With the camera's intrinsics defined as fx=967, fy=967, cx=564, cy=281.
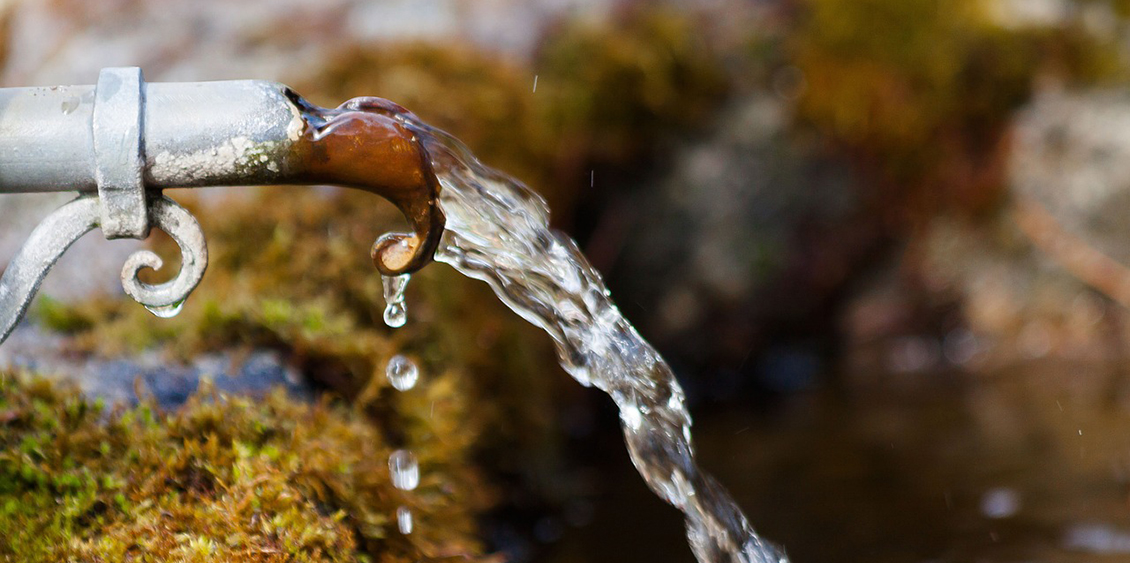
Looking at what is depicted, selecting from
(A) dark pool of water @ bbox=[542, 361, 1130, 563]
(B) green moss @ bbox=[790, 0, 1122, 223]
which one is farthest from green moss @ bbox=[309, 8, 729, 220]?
(A) dark pool of water @ bbox=[542, 361, 1130, 563]

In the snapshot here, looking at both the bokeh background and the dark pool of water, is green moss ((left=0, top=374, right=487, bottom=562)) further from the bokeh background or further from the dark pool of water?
the dark pool of water

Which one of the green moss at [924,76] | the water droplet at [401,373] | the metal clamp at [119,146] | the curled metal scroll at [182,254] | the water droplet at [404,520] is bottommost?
the water droplet at [404,520]

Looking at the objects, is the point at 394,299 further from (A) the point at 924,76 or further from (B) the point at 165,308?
(A) the point at 924,76

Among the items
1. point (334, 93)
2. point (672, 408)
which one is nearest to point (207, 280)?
point (334, 93)

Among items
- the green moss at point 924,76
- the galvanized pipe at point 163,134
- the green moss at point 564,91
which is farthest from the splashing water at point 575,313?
the green moss at point 924,76

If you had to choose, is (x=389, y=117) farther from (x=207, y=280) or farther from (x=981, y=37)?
(x=981, y=37)

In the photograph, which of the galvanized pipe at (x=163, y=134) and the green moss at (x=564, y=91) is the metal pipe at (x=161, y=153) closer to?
the galvanized pipe at (x=163, y=134)
